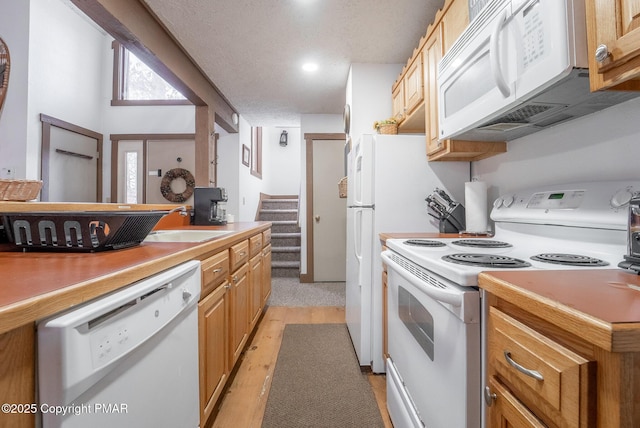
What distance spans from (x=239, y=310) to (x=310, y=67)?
7.33 ft

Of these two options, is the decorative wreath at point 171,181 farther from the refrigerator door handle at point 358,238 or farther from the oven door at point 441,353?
the oven door at point 441,353

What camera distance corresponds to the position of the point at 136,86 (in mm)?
4820

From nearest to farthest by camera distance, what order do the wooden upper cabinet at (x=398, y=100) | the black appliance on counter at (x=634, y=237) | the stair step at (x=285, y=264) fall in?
1. the black appliance on counter at (x=634, y=237)
2. the wooden upper cabinet at (x=398, y=100)
3. the stair step at (x=285, y=264)

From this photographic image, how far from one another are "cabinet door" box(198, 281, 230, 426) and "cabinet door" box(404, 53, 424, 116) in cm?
170

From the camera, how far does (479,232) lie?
5.36 ft

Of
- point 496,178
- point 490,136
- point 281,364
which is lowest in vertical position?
point 281,364

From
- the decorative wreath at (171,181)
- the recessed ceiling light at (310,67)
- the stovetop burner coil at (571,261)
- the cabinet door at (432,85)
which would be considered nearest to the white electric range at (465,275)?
the stovetop burner coil at (571,261)

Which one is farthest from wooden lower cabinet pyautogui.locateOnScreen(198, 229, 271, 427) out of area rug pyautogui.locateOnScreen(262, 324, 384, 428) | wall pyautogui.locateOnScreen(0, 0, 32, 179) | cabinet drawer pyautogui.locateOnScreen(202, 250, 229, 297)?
wall pyautogui.locateOnScreen(0, 0, 32, 179)

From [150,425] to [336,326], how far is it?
1.94 metres

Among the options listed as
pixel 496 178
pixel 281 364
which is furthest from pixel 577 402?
pixel 281 364

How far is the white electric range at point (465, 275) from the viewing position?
748 millimetres

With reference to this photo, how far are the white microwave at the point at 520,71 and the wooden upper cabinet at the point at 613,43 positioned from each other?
0.15 feet

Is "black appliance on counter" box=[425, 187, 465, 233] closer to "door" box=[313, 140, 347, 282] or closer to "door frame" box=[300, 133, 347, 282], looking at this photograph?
"door" box=[313, 140, 347, 282]

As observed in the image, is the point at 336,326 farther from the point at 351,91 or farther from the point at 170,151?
the point at 170,151
